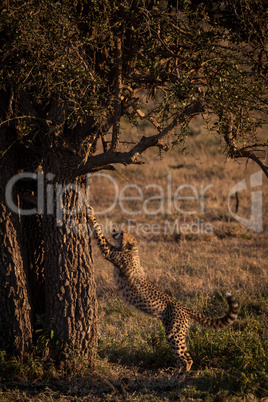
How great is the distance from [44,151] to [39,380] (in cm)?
247

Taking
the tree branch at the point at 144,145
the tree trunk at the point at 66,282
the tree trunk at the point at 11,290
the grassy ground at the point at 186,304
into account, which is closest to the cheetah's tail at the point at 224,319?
the grassy ground at the point at 186,304

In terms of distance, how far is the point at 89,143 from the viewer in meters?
5.36

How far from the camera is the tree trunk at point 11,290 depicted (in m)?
5.35

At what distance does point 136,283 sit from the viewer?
20.6ft

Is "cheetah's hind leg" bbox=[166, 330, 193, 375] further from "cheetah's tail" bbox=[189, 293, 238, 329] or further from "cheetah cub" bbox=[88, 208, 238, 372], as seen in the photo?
"cheetah's tail" bbox=[189, 293, 238, 329]

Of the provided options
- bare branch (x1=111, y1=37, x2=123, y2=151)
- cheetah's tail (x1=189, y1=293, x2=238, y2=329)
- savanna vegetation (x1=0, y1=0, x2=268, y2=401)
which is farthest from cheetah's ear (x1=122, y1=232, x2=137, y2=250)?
bare branch (x1=111, y1=37, x2=123, y2=151)

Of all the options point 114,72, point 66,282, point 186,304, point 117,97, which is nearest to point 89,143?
point 117,97

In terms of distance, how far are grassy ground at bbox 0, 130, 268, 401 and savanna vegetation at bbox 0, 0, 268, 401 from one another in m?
0.03

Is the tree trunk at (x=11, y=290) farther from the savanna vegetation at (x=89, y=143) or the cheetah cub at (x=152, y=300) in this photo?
the cheetah cub at (x=152, y=300)

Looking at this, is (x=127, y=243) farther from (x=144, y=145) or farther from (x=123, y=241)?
(x=144, y=145)

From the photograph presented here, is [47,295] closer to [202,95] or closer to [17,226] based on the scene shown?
[17,226]

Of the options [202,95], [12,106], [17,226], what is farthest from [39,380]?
[202,95]

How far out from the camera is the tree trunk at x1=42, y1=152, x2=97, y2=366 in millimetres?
5441

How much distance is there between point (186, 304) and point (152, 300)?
1.71m
